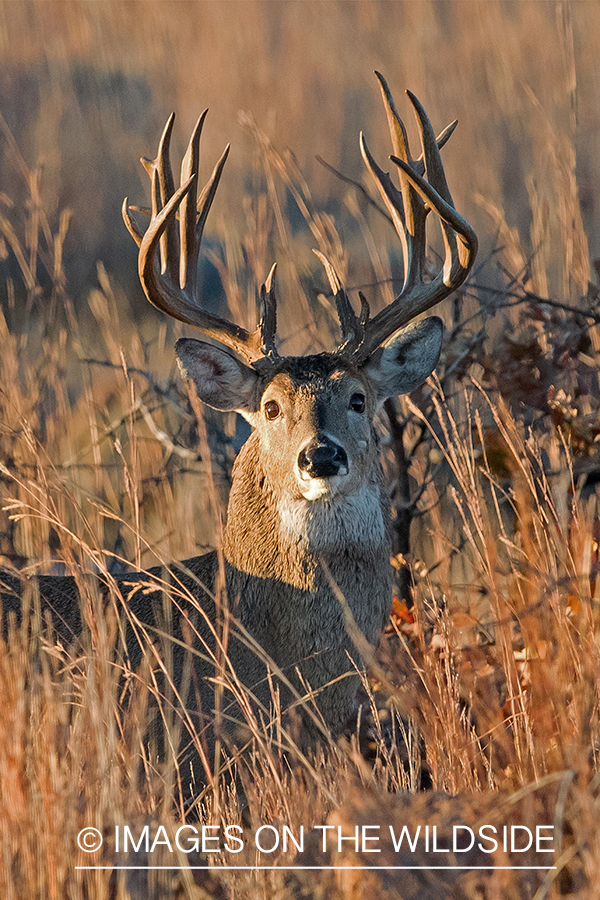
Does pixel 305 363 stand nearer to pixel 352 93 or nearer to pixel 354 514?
pixel 354 514

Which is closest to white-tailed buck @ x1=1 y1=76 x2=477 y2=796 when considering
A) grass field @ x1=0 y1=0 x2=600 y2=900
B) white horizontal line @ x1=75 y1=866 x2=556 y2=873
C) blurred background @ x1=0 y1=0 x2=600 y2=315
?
grass field @ x1=0 y1=0 x2=600 y2=900

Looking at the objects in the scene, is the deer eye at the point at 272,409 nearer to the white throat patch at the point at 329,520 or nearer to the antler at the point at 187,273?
the antler at the point at 187,273

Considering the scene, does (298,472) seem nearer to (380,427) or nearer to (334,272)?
(334,272)

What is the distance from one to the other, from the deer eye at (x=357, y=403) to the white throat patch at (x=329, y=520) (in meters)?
0.33

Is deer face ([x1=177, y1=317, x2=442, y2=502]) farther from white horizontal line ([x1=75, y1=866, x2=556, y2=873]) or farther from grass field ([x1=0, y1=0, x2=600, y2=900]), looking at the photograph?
white horizontal line ([x1=75, y1=866, x2=556, y2=873])

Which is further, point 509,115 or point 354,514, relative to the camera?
point 509,115

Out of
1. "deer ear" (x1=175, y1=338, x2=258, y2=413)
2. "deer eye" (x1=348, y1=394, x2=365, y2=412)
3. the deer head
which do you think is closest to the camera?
the deer head

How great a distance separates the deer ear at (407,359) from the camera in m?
4.78

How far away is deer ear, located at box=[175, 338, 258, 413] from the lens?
4664mm

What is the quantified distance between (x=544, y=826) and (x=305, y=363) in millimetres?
2344

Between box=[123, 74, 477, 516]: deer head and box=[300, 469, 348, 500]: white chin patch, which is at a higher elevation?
box=[123, 74, 477, 516]: deer head

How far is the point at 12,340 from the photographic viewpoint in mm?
6652

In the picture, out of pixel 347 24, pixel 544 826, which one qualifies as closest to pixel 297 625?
pixel 544 826

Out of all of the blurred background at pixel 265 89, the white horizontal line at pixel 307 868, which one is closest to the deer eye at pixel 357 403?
the white horizontal line at pixel 307 868
